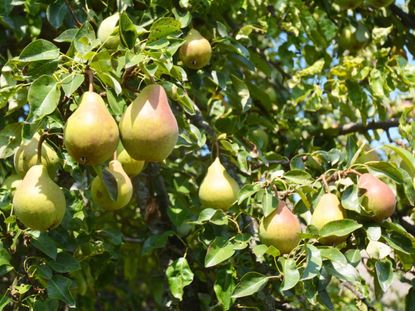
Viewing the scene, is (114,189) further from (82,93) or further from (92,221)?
(92,221)

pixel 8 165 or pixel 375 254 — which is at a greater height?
pixel 375 254

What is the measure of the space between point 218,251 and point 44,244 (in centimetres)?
40

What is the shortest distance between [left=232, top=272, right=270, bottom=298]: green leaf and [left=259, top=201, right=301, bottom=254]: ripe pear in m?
0.08

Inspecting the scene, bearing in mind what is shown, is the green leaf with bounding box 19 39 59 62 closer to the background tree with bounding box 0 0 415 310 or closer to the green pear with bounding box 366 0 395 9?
the background tree with bounding box 0 0 415 310

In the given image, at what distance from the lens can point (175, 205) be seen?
205cm

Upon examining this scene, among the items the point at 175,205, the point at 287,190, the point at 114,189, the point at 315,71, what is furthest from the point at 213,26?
the point at 114,189

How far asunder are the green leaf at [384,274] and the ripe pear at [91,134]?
689mm

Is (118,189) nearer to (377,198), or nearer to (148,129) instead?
(148,129)

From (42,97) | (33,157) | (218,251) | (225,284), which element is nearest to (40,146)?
(33,157)

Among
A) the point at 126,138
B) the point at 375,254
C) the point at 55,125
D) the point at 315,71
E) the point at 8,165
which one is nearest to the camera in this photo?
the point at 126,138

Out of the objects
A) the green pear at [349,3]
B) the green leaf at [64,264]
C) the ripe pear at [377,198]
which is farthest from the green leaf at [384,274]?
the green pear at [349,3]

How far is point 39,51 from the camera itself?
1.34m

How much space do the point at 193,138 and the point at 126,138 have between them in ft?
1.56

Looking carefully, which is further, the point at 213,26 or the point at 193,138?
the point at 213,26
